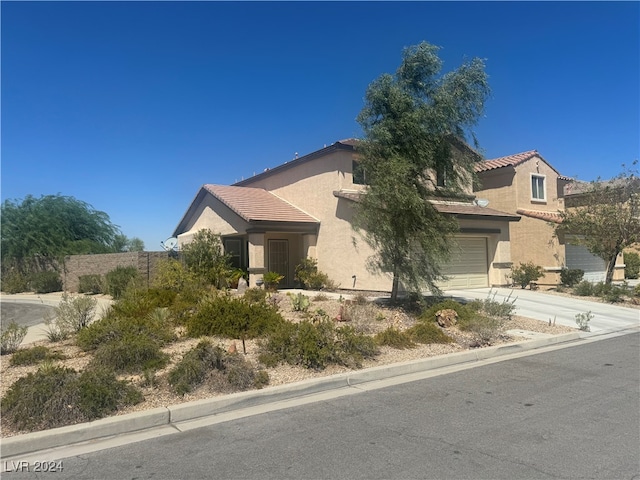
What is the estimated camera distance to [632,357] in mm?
9445

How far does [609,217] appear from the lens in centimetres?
2050

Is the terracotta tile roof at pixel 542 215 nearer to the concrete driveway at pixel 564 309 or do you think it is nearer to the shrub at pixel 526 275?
the shrub at pixel 526 275

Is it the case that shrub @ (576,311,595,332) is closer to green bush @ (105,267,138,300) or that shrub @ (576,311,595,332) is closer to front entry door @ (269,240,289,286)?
front entry door @ (269,240,289,286)

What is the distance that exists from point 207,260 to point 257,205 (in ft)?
11.2

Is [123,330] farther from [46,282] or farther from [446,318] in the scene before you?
[46,282]

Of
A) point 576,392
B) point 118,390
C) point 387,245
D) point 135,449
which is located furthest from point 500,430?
point 387,245

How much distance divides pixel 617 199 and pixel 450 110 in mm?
12081

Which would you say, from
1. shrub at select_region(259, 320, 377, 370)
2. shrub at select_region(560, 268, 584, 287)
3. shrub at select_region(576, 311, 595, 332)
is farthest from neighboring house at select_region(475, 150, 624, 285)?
shrub at select_region(259, 320, 377, 370)

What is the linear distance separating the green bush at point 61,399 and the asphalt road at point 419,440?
761mm

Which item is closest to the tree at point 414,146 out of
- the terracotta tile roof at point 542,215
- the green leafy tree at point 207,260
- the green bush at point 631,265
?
the green leafy tree at point 207,260

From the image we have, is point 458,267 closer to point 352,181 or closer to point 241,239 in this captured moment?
point 352,181

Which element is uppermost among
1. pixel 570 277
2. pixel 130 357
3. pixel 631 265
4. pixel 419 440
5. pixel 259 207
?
pixel 259 207

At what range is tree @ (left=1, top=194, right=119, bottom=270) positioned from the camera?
3112 centimetres

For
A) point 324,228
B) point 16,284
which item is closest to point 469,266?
point 324,228
